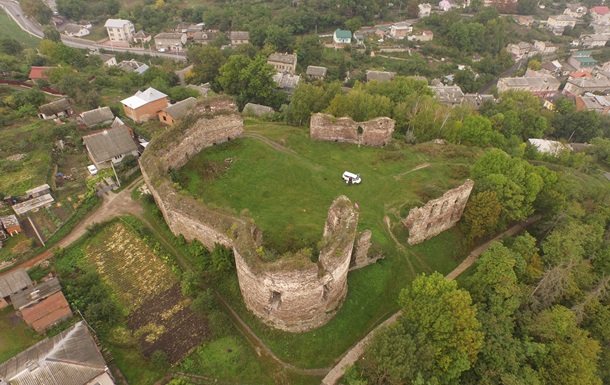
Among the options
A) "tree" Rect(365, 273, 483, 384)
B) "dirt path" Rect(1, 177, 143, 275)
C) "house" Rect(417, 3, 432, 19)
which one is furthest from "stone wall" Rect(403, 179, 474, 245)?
"house" Rect(417, 3, 432, 19)

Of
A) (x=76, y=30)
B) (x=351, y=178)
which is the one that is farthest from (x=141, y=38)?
(x=351, y=178)

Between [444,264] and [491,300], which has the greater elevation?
[491,300]

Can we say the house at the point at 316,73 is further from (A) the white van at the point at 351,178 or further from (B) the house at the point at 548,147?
(A) the white van at the point at 351,178

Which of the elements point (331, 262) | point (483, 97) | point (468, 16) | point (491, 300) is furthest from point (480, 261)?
point (468, 16)

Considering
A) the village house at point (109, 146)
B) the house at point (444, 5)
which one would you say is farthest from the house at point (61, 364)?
the house at point (444, 5)

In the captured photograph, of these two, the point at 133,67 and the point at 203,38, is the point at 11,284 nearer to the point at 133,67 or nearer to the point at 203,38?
the point at 133,67

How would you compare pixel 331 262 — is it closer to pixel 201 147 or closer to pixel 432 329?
pixel 432 329

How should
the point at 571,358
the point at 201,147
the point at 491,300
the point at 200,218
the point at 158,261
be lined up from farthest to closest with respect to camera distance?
the point at 201,147, the point at 158,261, the point at 200,218, the point at 491,300, the point at 571,358
